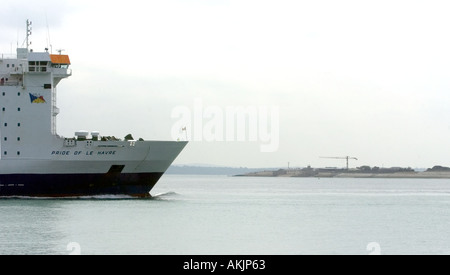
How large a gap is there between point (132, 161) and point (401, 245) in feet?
72.9

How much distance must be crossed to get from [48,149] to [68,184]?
244 centimetres

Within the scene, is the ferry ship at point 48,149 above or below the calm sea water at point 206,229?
above

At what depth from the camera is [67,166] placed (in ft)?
Result: 153

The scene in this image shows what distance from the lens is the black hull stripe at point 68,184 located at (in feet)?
152

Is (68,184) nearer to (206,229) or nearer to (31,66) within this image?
(31,66)

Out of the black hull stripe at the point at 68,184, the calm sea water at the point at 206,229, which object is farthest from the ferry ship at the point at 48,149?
the calm sea water at the point at 206,229

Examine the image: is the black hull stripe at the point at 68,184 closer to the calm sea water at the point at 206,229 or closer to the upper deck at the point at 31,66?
the calm sea water at the point at 206,229

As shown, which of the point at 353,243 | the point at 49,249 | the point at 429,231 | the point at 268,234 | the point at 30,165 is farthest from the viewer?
the point at 30,165

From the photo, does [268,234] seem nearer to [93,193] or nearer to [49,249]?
[49,249]

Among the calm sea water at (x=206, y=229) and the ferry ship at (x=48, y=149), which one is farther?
the ferry ship at (x=48, y=149)

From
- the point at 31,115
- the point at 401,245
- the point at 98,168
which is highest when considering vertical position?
the point at 31,115

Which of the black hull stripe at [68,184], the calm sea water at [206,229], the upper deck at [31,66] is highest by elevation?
the upper deck at [31,66]

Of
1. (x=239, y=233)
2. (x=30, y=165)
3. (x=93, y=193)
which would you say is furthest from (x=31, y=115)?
(x=239, y=233)
